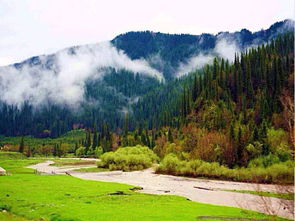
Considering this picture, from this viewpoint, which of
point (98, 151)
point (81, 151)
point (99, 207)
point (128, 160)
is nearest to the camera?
point (99, 207)

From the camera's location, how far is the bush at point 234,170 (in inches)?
2515

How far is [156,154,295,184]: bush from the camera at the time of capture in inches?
2515

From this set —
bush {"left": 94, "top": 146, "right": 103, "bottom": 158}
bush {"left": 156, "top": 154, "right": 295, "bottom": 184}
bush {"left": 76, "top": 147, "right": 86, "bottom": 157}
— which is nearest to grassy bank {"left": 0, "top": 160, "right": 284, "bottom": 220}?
bush {"left": 156, "top": 154, "right": 295, "bottom": 184}

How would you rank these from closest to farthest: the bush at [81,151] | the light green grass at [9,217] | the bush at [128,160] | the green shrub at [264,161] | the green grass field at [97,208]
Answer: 1. the light green grass at [9,217]
2. the green grass field at [97,208]
3. the green shrub at [264,161]
4. the bush at [128,160]
5. the bush at [81,151]

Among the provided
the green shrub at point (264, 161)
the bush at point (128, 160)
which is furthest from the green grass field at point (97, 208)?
the bush at point (128, 160)

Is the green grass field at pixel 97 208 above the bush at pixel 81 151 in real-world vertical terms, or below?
above

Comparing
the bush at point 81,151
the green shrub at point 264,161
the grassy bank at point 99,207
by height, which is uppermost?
the green shrub at point 264,161

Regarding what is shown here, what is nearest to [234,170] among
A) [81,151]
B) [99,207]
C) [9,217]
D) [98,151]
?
[99,207]

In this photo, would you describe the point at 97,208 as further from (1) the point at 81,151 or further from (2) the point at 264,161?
(1) the point at 81,151

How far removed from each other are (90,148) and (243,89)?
97.3 m

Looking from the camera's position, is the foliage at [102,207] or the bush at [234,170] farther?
the bush at [234,170]

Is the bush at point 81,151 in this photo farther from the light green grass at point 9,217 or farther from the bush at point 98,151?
the light green grass at point 9,217

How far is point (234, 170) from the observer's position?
2908 inches

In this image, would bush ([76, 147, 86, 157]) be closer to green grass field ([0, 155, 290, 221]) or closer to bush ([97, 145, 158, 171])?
bush ([97, 145, 158, 171])
